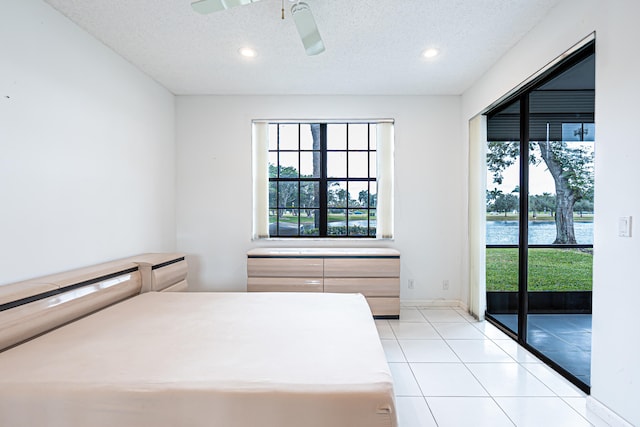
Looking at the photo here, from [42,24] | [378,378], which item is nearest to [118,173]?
[42,24]

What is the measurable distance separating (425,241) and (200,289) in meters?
3.03

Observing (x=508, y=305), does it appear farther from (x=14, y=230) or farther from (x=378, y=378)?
(x=14, y=230)

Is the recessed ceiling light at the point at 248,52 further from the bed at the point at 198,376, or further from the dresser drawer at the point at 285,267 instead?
the bed at the point at 198,376

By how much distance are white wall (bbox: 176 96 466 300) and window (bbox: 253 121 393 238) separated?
0.24m

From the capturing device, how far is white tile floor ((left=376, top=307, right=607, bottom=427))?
6.49 ft

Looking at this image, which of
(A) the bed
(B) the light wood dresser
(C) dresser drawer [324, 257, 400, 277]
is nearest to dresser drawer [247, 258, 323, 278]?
(B) the light wood dresser

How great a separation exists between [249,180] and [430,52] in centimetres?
255

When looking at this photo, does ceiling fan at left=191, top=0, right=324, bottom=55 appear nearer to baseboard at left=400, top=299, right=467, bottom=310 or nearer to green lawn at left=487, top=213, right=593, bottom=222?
green lawn at left=487, top=213, right=593, bottom=222

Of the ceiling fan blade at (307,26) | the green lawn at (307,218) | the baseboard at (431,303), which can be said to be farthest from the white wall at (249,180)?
the ceiling fan blade at (307,26)

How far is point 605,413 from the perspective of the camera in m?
1.89

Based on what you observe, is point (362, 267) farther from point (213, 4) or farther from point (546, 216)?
point (213, 4)

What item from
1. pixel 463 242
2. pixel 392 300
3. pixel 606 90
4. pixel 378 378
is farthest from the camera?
pixel 463 242

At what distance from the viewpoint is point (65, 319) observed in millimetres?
2014

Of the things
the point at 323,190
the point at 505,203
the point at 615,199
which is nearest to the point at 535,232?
the point at 505,203
